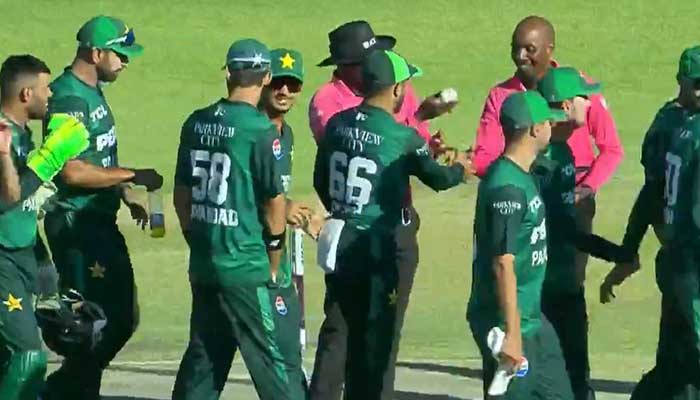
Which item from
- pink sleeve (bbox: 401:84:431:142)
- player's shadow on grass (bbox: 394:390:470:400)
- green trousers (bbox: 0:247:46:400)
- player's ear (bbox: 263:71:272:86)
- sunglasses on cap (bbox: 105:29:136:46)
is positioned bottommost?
player's shadow on grass (bbox: 394:390:470:400)

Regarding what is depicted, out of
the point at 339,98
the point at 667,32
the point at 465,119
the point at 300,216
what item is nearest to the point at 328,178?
the point at 300,216

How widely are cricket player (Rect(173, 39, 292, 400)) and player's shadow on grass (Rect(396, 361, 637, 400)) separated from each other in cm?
218

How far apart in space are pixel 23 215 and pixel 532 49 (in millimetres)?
3013

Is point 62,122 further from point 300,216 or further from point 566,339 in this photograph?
point 566,339

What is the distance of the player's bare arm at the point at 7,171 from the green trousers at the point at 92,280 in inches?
45.7

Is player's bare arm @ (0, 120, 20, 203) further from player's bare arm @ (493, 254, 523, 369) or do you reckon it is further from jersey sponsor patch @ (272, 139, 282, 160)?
player's bare arm @ (493, 254, 523, 369)

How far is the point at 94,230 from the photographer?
36.0 ft

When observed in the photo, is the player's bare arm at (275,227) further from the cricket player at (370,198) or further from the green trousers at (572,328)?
the green trousers at (572,328)

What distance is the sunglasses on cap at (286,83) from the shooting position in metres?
10.4

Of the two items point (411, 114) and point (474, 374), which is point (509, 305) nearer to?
point (411, 114)

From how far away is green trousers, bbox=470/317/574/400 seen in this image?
8992mm

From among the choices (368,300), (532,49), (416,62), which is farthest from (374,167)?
(416,62)

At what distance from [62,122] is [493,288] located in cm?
244

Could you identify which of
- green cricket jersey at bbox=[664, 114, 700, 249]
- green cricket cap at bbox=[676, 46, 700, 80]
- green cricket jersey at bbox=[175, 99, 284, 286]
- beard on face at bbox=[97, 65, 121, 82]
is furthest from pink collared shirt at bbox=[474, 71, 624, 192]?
beard on face at bbox=[97, 65, 121, 82]
